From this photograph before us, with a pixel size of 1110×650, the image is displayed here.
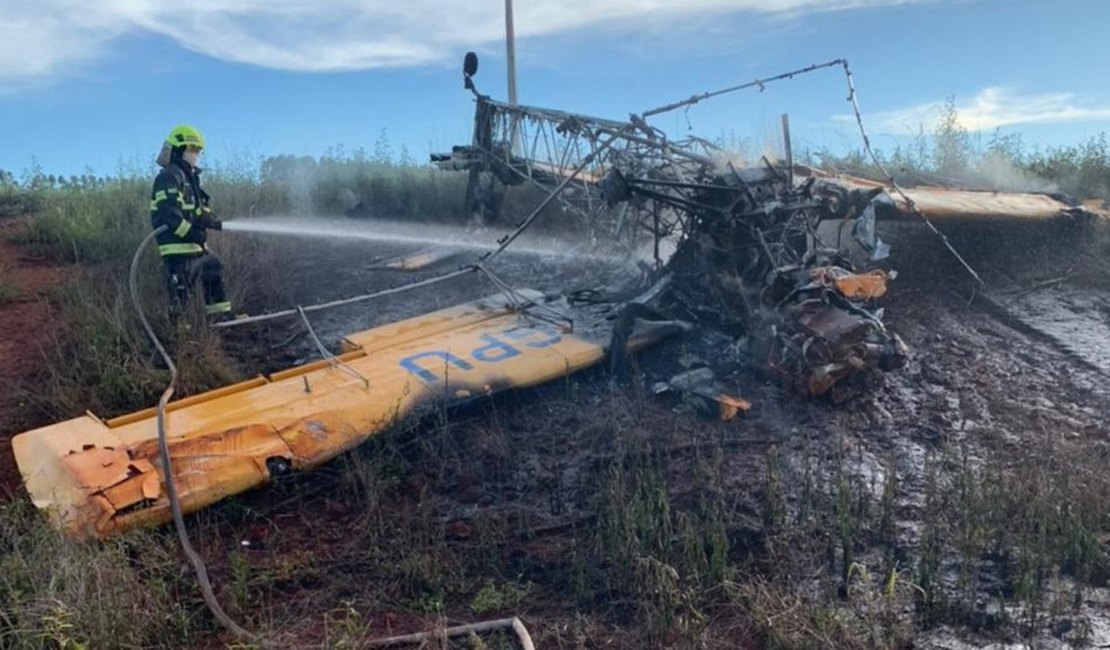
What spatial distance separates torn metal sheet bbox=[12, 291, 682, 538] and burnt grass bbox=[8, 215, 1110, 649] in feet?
0.58

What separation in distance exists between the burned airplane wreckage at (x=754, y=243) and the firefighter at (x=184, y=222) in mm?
3335

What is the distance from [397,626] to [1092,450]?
4.20m

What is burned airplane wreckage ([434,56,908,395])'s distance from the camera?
6.18 meters

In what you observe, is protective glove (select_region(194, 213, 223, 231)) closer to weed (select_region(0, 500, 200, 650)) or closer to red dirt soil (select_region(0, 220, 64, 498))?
red dirt soil (select_region(0, 220, 64, 498))

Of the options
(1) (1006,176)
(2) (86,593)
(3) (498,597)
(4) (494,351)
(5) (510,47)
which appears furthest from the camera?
(5) (510,47)

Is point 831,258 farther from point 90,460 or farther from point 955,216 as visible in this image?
point 90,460

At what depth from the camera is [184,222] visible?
7.43 meters

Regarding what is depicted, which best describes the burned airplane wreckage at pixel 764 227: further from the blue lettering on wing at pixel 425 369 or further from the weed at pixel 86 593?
the weed at pixel 86 593

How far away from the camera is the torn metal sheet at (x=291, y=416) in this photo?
4.76m

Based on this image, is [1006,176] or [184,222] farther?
[1006,176]

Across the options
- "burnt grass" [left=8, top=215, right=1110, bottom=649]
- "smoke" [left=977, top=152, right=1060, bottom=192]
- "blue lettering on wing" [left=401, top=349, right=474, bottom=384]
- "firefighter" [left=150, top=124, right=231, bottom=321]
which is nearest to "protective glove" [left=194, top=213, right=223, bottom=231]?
"firefighter" [left=150, top=124, right=231, bottom=321]

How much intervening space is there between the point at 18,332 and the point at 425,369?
4160 millimetres

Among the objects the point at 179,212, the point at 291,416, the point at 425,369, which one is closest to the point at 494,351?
the point at 425,369

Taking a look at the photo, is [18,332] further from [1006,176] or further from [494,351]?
[1006,176]
